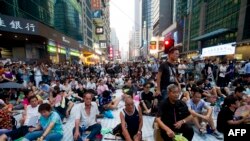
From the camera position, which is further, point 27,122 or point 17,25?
point 17,25

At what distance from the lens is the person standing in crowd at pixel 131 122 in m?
4.66

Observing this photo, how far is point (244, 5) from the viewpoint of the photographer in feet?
90.6

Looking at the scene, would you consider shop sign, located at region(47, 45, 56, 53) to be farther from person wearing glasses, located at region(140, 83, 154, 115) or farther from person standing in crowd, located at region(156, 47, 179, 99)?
person standing in crowd, located at region(156, 47, 179, 99)

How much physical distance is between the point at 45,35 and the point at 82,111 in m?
15.7

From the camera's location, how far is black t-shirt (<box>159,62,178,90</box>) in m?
5.11

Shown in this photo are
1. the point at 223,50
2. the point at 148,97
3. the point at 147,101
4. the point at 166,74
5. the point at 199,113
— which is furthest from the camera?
the point at 223,50

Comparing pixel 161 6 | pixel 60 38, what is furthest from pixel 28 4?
pixel 161 6

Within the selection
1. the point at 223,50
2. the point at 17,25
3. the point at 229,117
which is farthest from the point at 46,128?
the point at 223,50

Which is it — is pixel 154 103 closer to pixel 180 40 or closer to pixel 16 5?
pixel 16 5

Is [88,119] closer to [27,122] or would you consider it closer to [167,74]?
[27,122]

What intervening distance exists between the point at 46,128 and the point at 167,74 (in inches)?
117

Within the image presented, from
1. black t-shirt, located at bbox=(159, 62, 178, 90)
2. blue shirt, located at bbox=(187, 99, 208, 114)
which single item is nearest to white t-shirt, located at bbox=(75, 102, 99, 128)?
black t-shirt, located at bbox=(159, 62, 178, 90)

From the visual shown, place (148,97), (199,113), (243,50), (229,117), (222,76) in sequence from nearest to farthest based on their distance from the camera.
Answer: (229,117) < (199,113) < (148,97) < (222,76) < (243,50)

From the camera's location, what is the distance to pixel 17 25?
16.1 m
